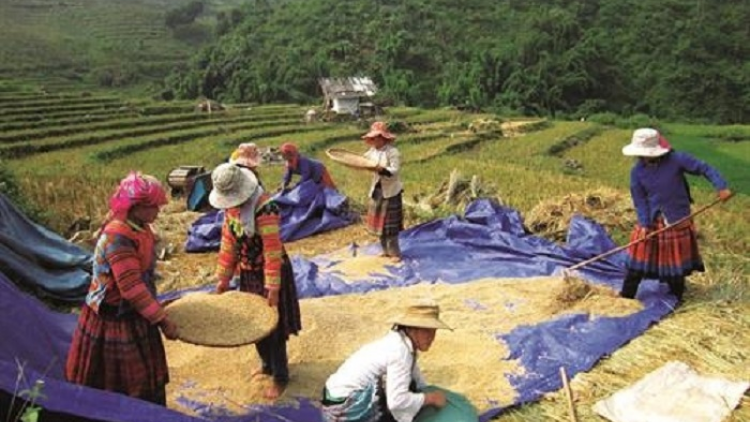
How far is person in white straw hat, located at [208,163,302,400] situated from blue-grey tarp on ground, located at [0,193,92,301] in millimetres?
2270

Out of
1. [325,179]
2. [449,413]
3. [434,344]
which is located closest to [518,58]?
[325,179]

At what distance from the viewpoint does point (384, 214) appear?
6.50m

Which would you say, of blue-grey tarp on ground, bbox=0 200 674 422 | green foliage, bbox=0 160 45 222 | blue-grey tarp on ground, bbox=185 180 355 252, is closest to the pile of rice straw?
blue-grey tarp on ground, bbox=0 200 674 422

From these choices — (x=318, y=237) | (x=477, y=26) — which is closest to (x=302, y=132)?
(x=318, y=237)

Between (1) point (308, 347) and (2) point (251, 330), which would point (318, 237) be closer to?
(1) point (308, 347)

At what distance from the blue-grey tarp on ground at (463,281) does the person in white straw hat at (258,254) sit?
1.14 ft

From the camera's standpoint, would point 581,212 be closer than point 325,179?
No

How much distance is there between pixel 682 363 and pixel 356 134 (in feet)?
74.9

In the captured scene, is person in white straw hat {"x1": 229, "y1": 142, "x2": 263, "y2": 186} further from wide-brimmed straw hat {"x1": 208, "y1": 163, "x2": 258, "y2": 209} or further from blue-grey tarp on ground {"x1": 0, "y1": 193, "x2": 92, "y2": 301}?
blue-grey tarp on ground {"x1": 0, "y1": 193, "x2": 92, "y2": 301}

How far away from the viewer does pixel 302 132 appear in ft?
88.4

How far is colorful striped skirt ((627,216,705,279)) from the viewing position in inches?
196

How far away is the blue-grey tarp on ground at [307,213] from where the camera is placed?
7887 millimetres

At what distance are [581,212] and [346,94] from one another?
87.6ft

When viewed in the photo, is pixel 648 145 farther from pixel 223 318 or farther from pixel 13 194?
pixel 13 194
